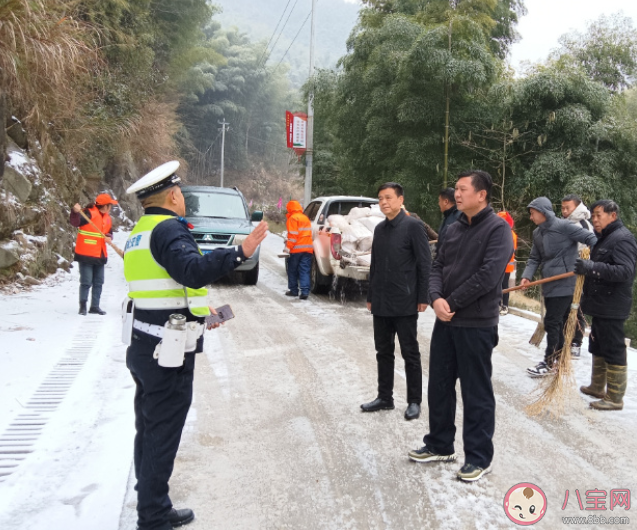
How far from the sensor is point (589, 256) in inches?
181

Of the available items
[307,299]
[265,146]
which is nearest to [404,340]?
[307,299]

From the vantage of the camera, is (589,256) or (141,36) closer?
(589,256)

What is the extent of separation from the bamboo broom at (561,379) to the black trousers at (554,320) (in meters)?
0.86

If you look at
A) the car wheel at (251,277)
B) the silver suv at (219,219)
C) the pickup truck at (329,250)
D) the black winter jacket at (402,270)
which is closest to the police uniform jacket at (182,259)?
the black winter jacket at (402,270)

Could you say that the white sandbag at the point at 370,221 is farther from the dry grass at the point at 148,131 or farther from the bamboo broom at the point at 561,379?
the dry grass at the point at 148,131

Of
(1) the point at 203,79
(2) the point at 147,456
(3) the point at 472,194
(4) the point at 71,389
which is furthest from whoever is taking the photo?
(1) the point at 203,79

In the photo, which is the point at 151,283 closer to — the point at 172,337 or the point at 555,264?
the point at 172,337

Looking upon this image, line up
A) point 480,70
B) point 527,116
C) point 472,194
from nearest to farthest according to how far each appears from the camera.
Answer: point 472,194 < point 480,70 < point 527,116

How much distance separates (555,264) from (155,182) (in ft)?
14.2

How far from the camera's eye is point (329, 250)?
29.9 ft

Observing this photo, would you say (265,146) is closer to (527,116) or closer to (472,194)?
(527,116)

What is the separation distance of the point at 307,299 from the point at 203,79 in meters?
41.3

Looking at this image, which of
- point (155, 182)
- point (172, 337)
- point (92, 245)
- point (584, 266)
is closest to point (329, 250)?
point (92, 245)

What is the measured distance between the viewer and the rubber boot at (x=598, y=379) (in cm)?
472
